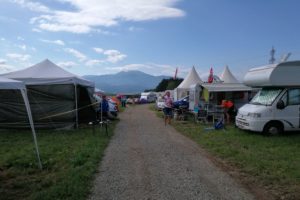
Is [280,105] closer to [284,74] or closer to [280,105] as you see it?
[280,105]

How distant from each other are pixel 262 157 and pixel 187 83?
1005 inches

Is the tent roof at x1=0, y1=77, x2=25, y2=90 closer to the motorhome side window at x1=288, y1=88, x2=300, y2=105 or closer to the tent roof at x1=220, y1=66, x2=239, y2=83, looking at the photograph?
the motorhome side window at x1=288, y1=88, x2=300, y2=105

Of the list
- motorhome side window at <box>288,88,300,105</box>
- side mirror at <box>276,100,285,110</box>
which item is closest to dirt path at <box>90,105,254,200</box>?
side mirror at <box>276,100,285,110</box>

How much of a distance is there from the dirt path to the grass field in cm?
53

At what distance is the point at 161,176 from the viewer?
7215mm

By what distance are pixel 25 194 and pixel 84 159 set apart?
262 cm

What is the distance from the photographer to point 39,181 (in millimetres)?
6957

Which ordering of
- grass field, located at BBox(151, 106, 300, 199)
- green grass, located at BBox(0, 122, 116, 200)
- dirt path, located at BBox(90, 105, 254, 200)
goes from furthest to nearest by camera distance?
grass field, located at BBox(151, 106, 300, 199) < green grass, located at BBox(0, 122, 116, 200) < dirt path, located at BBox(90, 105, 254, 200)

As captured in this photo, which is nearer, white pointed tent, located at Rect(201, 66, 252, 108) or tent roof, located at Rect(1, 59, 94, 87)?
tent roof, located at Rect(1, 59, 94, 87)

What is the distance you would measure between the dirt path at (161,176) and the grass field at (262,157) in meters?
0.53

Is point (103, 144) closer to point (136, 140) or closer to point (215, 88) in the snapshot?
point (136, 140)

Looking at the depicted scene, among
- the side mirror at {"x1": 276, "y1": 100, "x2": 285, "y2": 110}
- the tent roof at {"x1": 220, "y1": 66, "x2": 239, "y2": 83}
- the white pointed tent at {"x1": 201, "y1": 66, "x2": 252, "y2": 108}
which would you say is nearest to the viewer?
the side mirror at {"x1": 276, "y1": 100, "x2": 285, "y2": 110}

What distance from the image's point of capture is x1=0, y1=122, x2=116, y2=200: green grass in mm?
6117

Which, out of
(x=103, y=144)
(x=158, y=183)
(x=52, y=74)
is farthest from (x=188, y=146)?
(x=52, y=74)
